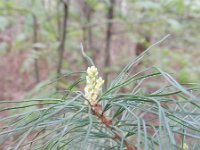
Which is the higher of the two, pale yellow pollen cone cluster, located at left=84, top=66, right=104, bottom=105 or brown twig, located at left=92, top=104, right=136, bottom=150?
pale yellow pollen cone cluster, located at left=84, top=66, right=104, bottom=105

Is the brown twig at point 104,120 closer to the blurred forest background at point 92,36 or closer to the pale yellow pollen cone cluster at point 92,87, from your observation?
the pale yellow pollen cone cluster at point 92,87

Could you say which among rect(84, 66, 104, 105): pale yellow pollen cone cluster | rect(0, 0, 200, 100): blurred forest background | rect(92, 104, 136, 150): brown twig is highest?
rect(0, 0, 200, 100): blurred forest background

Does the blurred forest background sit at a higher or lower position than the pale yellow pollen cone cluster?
higher

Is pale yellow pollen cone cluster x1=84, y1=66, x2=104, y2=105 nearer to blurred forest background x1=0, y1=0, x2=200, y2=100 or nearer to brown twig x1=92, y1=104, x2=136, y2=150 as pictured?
brown twig x1=92, y1=104, x2=136, y2=150

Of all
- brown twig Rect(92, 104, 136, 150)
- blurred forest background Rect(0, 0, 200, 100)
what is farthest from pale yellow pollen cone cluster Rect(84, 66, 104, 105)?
blurred forest background Rect(0, 0, 200, 100)

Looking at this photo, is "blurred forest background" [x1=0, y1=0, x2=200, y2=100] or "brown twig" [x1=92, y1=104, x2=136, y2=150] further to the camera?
"blurred forest background" [x1=0, y1=0, x2=200, y2=100]

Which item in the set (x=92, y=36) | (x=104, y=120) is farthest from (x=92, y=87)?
(x=92, y=36)

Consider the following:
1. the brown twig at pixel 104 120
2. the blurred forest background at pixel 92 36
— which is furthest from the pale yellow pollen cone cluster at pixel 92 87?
the blurred forest background at pixel 92 36

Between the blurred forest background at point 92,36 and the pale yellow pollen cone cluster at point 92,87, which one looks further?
the blurred forest background at point 92,36

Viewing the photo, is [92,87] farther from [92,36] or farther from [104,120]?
[92,36]
